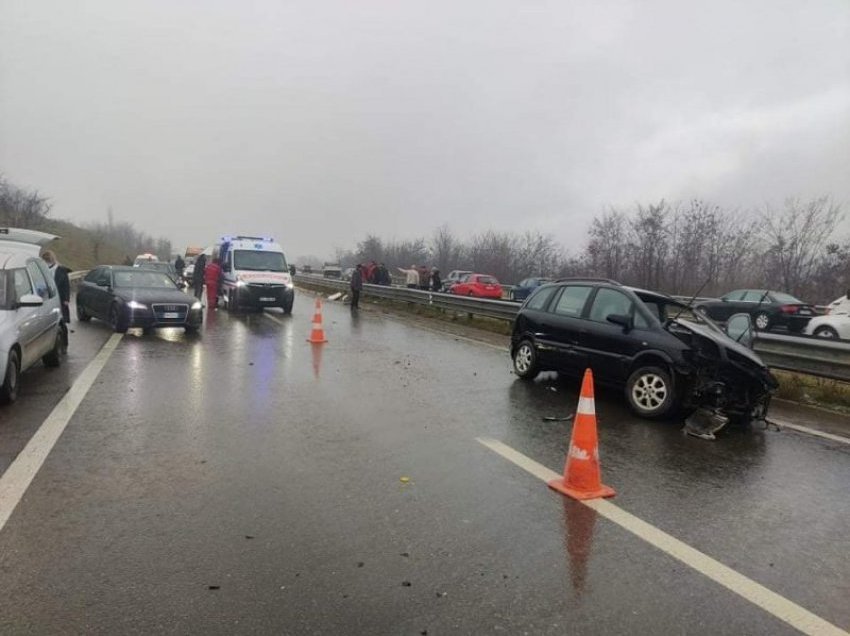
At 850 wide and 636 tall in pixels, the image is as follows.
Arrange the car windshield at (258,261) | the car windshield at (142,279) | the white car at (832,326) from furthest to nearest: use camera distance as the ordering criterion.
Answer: the car windshield at (258,261), the white car at (832,326), the car windshield at (142,279)

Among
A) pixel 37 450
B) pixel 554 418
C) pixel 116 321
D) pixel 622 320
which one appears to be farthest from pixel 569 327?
pixel 116 321

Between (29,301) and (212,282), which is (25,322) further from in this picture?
(212,282)

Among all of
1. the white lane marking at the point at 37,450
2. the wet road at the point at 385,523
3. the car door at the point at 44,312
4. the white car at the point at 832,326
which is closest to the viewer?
the wet road at the point at 385,523

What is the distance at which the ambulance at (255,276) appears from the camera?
19672 mm

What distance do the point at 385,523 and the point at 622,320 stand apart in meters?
4.90

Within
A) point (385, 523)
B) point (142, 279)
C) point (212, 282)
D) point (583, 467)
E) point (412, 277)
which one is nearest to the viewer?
point (385, 523)

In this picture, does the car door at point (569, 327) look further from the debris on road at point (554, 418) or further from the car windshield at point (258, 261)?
the car windshield at point (258, 261)

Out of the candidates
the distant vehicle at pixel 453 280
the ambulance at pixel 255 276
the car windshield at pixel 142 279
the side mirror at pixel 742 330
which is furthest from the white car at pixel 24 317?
the distant vehicle at pixel 453 280

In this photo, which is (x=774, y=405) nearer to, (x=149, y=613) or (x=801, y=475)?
(x=801, y=475)

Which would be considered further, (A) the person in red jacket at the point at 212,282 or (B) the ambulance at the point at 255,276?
(A) the person in red jacket at the point at 212,282

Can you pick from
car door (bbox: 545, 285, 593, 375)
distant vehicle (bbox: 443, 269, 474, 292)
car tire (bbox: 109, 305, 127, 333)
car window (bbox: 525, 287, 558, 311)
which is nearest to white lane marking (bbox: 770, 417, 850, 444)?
car door (bbox: 545, 285, 593, 375)

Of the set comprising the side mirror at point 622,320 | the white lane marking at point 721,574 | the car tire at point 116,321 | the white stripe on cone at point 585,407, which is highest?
the side mirror at point 622,320

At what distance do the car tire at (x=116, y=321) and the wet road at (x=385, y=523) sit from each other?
607 cm

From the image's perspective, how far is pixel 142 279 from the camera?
14.4 metres
